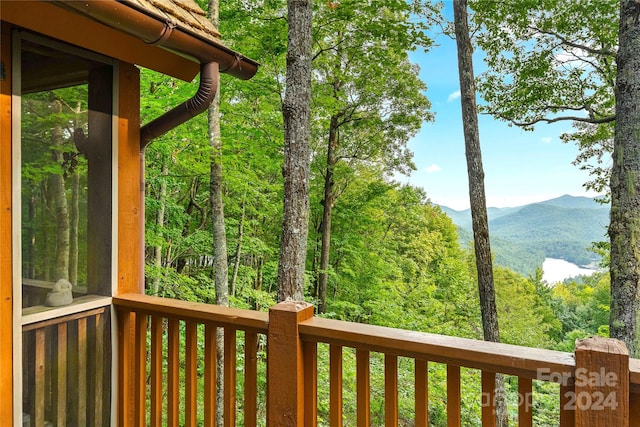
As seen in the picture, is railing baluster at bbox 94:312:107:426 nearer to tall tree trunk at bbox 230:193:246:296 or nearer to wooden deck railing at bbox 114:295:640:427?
wooden deck railing at bbox 114:295:640:427

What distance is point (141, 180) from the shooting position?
2.34m

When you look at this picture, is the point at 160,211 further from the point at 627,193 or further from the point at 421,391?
the point at 627,193

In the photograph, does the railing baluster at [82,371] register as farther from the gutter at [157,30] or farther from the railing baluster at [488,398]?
the railing baluster at [488,398]

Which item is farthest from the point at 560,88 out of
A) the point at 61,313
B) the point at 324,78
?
the point at 61,313

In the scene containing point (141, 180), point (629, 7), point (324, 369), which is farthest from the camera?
point (324, 369)

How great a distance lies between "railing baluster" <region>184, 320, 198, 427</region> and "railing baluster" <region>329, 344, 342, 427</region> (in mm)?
712

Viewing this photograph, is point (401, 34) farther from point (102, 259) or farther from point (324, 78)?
point (102, 259)

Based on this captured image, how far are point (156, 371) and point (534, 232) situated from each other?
34.7 m

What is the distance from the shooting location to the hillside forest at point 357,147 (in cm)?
697

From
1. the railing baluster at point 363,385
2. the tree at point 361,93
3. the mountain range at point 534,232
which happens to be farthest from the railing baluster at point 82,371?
the mountain range at point 534,232

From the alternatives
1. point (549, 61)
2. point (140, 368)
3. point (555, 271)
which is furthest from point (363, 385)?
point (555, 271)

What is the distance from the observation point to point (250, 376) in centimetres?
164

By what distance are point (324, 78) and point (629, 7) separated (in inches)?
291

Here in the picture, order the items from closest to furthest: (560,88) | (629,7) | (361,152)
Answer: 1. (629,7)
2. (560,88)
3. (361,152)
